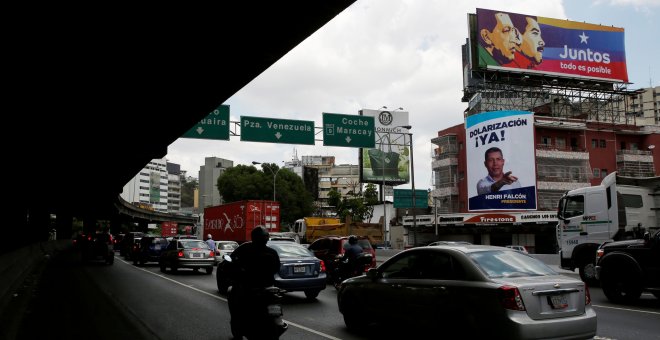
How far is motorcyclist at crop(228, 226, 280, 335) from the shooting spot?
637 cm

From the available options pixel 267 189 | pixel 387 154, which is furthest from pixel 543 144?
pixel 267 189

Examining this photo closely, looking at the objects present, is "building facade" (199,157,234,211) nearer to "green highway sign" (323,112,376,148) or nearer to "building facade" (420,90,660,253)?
"building facade" (420,90,660,253)

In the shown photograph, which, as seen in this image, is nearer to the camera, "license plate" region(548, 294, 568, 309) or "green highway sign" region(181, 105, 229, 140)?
"license plate" region(548, 294, 568, 309)

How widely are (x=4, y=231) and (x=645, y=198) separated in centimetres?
3014

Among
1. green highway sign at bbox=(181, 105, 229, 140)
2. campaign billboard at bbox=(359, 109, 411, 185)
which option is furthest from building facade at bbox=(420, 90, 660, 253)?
green highway sign at bbox=(181, 105, 229, 140)

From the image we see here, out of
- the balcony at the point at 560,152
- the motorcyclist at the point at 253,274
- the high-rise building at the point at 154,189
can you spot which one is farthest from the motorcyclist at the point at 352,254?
the high-rise building at the point at 154,189

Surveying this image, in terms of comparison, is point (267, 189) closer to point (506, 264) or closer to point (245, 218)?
point (245, 218)

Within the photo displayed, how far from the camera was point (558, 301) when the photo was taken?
6207 millimetres

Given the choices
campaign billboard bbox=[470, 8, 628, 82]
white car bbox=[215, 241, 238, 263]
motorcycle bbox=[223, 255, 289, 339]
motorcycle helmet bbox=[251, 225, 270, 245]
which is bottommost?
white car bbox=[215, 241, 238, 263]

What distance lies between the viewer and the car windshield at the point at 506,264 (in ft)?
21.4

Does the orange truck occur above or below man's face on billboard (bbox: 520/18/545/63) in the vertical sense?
below

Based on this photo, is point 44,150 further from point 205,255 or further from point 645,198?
point 645,198

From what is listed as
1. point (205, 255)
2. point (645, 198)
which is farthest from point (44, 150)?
point (645, 198)

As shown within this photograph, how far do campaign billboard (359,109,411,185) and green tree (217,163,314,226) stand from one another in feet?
52.2
